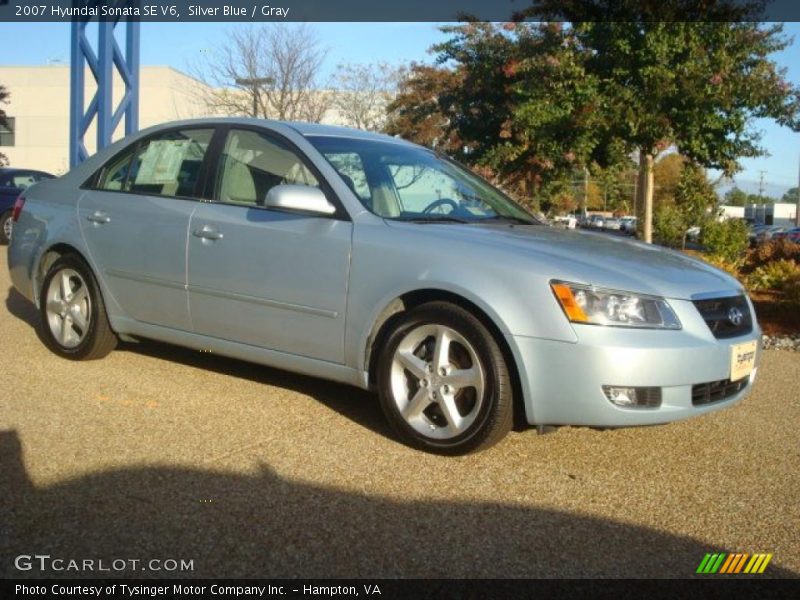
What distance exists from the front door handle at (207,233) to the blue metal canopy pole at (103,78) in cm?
794

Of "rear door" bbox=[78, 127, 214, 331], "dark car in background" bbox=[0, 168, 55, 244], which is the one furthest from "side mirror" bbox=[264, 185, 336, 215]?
"dark car in background" bbox=[0, 168, 55, 244]

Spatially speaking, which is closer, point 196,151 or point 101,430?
point 101,430

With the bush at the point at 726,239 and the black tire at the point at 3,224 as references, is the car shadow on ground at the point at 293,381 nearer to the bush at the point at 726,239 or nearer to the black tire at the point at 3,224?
the black tire at the point at 3,224

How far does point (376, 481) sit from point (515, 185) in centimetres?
1588

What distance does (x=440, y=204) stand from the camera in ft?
16.0

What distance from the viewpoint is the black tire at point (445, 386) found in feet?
12.7

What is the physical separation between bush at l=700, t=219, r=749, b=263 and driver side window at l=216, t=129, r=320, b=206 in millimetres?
11821

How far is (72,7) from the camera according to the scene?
39.8 ft

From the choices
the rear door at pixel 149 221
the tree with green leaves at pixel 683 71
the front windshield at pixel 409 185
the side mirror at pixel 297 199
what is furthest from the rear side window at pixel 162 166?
the tree with green leaves at pixel 683 71

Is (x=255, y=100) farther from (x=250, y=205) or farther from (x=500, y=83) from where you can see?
(x=250, y=205)

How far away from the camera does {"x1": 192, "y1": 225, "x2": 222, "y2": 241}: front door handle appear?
489cm

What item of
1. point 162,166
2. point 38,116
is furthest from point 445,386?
point 38,116

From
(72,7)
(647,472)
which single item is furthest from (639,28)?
(647,472)

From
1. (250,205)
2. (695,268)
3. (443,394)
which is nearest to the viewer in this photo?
(443,394)
